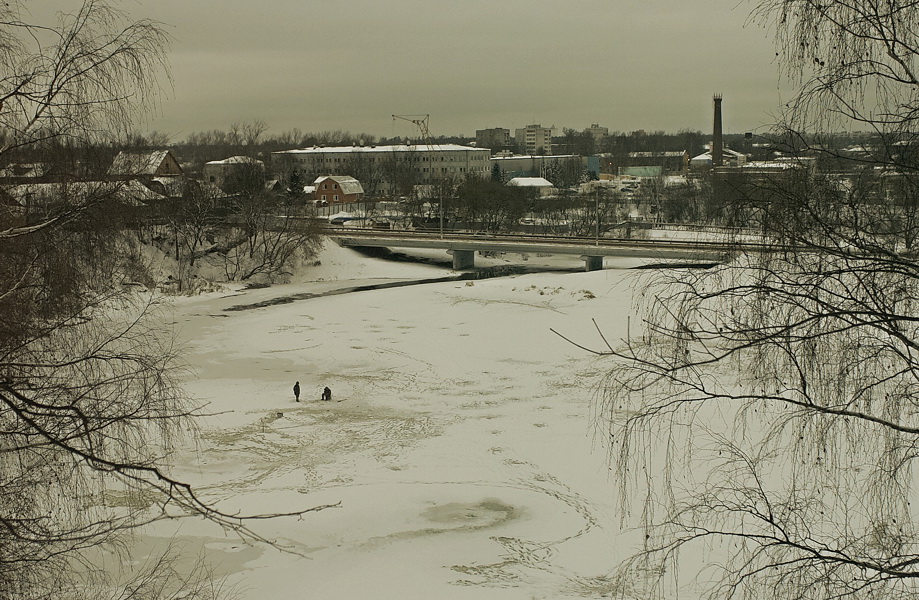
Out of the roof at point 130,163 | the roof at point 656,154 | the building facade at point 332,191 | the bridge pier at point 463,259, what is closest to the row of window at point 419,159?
the building facade at point 332,191

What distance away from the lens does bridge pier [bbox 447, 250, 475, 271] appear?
49.9 m

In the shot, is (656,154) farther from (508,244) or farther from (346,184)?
(508,244)

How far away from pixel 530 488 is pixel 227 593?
5.70 m

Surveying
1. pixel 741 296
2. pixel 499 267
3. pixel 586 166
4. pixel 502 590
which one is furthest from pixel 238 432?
pixel 586 166

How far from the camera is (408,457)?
15555 mm

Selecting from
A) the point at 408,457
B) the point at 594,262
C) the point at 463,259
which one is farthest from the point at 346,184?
the point at 408,457

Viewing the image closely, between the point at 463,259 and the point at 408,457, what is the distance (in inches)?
1399

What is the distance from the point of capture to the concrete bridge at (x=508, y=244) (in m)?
42.7

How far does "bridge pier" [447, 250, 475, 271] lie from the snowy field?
1946 centimetres

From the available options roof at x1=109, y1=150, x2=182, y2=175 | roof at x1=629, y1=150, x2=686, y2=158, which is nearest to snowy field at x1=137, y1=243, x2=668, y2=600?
roof at x1=109, y1=150, x2=182, y2=175

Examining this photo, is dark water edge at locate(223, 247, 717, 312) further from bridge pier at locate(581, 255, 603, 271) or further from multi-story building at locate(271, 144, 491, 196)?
multi-story building at locate(271, 144, 491, 196)

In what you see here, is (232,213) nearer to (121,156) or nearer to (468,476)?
(468,476)

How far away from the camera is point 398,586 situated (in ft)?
35.1

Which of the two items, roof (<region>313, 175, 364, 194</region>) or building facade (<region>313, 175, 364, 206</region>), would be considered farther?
roof (<region>313, 175, 364, 194</region>)
